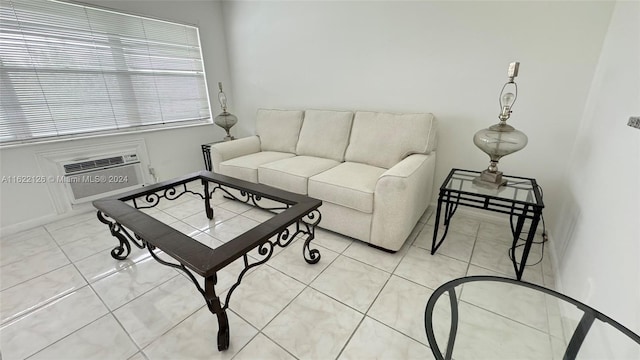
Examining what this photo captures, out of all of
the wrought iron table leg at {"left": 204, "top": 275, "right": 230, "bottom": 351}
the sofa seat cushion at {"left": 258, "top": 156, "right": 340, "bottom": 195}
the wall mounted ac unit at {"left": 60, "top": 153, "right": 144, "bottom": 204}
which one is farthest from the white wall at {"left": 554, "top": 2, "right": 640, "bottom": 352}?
the wall mounted ac unit at {"left": 60, "top": 153, "right": 144, "bottom": 204}

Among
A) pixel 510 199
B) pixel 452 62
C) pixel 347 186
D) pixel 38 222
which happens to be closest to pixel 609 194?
pixel 510 199

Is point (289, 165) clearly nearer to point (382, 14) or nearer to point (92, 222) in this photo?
point (382, 14)

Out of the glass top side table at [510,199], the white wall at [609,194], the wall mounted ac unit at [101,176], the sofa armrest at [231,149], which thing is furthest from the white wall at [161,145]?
the white wall at [609,194]

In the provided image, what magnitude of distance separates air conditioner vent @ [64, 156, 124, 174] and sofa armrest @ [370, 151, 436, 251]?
257 centimetres

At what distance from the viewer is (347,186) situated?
174 centimetres

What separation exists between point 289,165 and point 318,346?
1.39 meters

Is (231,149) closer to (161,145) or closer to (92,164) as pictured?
(161,145)

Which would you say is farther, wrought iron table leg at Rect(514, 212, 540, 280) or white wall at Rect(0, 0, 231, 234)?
white wall at Rect(0, 0, 231, 234)

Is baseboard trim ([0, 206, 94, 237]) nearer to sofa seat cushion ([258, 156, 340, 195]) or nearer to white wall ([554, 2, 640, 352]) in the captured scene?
sofa seat cushion ([258, 156, 340, 195])

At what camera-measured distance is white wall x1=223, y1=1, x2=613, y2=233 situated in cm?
165

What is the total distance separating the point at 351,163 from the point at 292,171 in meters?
0.53

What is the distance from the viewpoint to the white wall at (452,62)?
1.65 m

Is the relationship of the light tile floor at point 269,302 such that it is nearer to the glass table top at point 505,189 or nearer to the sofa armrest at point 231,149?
the glass table top at point 505,189

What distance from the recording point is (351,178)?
6.10 feet
